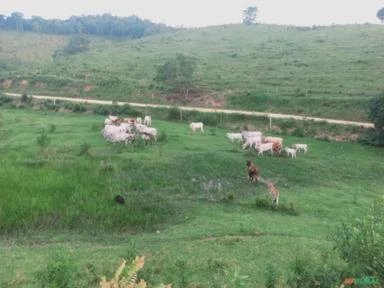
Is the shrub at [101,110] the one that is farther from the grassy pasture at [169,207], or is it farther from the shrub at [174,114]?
the grassy pasture at [169,207]

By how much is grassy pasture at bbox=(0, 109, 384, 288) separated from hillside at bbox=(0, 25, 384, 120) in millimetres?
18799

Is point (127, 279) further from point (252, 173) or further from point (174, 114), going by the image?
point (174, 114)

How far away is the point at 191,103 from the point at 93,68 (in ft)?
89.5

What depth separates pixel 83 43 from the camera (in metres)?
101

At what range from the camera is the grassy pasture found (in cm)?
1545

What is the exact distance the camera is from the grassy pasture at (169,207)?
1545cm

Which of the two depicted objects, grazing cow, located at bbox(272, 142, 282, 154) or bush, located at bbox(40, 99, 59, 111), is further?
bush, located at bbox(40, 99, 59, 111)

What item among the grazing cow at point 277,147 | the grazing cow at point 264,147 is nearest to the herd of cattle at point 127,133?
the grazing cow at point 264,147

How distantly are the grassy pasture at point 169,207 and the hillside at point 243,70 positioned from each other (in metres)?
18.8

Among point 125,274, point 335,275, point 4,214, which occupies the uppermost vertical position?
point 125,274

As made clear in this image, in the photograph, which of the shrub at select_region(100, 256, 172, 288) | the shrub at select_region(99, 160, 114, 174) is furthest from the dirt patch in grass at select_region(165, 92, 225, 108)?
the shrub at select_region(100, 256, 172, 288)

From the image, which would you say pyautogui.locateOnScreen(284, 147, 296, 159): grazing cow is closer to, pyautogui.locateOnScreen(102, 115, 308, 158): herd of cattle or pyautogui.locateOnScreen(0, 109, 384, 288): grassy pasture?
pyautogui.locateOnScreen(102, 115, 308, 158): herd of cattle

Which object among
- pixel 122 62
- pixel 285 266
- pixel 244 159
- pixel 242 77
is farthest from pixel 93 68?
pixel 285 266

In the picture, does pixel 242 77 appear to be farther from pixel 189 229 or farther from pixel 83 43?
pixel 83 43
